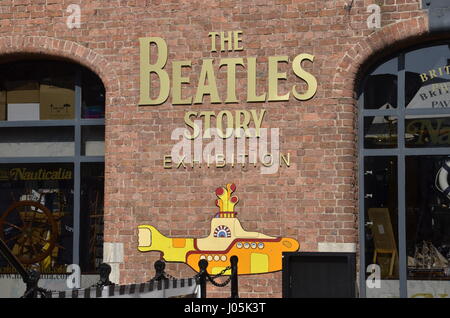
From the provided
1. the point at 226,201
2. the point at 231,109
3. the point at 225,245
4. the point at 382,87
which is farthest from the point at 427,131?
the point at 225,245

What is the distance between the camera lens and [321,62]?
10.5 m

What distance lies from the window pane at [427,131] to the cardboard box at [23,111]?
5.28m

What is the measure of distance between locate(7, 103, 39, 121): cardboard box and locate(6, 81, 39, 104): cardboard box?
0.19 feet

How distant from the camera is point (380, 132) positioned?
1065 cm

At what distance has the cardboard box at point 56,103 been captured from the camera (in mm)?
11844

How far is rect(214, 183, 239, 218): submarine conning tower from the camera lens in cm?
1069

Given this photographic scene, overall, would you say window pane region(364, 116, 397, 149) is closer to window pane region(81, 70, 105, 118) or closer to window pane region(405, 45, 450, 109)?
window pane region(405, 45, 450, 109)

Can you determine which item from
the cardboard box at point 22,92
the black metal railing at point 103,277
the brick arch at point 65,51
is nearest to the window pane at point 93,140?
the brick arch at point 65,51

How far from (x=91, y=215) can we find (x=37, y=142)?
1.36m

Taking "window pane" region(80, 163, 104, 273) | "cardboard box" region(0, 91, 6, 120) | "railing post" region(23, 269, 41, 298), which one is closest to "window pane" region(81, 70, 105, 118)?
"window pane" region(80, 163, 104, 273)

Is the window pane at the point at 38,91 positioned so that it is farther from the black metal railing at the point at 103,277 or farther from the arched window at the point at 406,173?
the arched window at the point at 406,173

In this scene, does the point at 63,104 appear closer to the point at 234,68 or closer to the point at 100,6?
the point at 100,6

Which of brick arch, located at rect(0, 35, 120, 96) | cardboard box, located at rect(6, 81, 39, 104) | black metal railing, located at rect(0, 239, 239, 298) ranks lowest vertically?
black metal railing, located at rect(0, 239, 239, 298)
